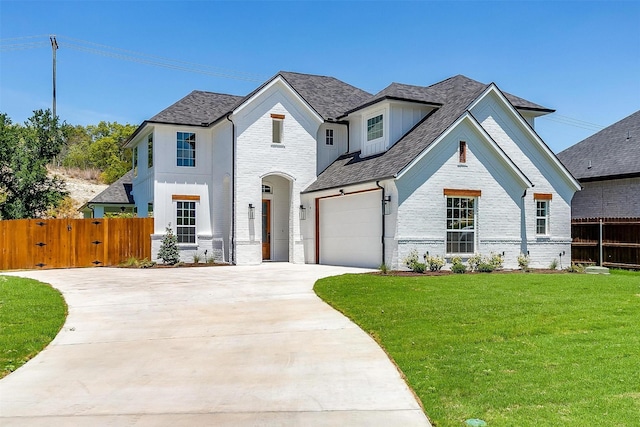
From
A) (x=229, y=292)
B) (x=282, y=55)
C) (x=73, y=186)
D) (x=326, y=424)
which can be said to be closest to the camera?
(x=326, y=424)

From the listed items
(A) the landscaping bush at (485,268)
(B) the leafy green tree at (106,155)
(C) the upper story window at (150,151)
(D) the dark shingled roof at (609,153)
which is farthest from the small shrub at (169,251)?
(B) the leafy green tree at (106,155)

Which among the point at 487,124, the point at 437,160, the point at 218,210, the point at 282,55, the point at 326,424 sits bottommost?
the point at 326,424

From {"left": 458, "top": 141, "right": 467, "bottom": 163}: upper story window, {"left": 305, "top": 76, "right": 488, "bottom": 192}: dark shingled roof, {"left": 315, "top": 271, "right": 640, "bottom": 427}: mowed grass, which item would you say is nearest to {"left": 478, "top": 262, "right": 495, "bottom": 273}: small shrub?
{"left": 458, "top": 141, "right": 467, "bottom": 163}: upper story window

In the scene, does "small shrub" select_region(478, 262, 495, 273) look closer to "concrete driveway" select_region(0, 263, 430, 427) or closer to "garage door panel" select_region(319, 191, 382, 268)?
"garage door panel" select_region(319, 191, 382, 268)

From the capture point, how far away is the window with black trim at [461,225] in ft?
67.6

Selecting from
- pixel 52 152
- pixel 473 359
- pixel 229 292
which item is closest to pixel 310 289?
pixel 229 292

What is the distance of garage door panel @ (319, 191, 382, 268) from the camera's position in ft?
68.5

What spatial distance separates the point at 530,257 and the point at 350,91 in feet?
40.9

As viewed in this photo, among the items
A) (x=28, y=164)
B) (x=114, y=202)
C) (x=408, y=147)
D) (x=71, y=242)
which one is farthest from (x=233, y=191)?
(x=28, y=164)

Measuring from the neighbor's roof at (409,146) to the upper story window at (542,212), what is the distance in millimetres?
4907

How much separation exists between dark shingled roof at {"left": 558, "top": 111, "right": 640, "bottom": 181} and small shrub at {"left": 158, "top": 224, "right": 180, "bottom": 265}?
18.5 metres

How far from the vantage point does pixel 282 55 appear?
32.2m

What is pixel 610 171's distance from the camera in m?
25.2

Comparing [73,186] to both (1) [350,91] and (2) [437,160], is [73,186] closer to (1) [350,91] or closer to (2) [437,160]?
(1) [350,91]
